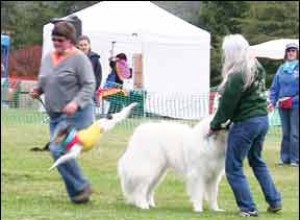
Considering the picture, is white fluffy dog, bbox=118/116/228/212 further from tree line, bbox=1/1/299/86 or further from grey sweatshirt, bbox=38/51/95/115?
tree line, bbox=1/1/299/86

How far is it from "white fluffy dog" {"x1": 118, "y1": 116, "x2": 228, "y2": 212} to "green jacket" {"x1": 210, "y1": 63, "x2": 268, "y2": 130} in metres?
0.42

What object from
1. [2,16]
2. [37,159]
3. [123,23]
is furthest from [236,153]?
[2,16]

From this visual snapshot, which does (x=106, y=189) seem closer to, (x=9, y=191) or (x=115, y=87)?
(x=9, y=191)

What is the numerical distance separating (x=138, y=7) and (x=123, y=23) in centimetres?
74

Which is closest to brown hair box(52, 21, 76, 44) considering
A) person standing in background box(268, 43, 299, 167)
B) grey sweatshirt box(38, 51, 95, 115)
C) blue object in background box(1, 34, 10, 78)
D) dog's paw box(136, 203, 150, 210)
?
grey sweatshirt box(38, 51, 95, 115)

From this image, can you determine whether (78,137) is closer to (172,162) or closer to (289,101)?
(172,162)

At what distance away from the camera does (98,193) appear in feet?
29.3

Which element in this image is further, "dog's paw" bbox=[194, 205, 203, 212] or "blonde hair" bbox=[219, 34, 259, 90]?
"dog's paw" bbox=[194, 205, 203, 212]

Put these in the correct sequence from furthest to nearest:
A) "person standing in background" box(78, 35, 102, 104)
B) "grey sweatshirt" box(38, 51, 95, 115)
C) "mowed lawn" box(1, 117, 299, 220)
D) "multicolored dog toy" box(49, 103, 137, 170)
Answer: "person standing in background" box(78, 35, 102, 104) → "mowed lawn" box(1, 117, 299, 220) → "grey sweatshirt" box(38, 51, 95, 115) → "multicolored dog toy" box(49, 103, 137, 170)

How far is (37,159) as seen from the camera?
11.6m

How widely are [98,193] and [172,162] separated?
106cm

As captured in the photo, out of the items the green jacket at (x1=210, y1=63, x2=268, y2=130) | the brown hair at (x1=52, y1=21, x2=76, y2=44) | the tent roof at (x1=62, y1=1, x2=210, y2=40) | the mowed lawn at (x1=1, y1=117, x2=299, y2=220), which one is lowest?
the mowed lawn at (x1=1, y1=117, x2=299, y2=220)

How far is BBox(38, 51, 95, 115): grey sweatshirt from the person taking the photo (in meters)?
7.22

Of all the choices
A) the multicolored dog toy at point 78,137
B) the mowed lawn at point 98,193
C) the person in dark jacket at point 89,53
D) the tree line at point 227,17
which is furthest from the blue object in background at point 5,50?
the multicolored dog toy at point 78,137
